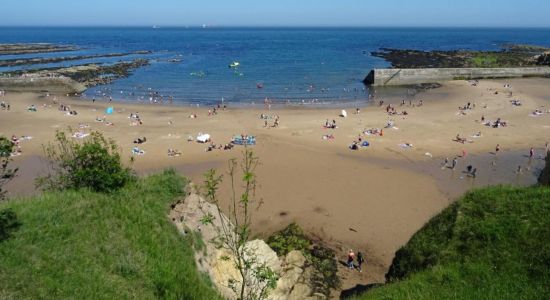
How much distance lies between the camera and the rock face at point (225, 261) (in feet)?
38.2

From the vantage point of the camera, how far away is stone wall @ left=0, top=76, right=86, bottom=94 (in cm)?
5325

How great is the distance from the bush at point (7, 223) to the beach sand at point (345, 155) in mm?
10456

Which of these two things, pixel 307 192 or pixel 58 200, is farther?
pixel 307 192

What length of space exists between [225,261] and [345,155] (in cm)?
1766

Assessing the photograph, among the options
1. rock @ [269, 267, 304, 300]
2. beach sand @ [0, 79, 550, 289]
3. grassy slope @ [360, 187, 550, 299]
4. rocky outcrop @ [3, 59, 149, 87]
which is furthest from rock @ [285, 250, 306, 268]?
rocky outcrop @ [3, 59, 149, 87]

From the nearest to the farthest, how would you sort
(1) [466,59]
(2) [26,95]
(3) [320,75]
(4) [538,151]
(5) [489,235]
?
(5) [489,235], (4) [538,151], (2) [26,95], (3) [320,75], (1) [466,59]

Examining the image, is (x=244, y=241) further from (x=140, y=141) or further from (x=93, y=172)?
(x=140, y=141)

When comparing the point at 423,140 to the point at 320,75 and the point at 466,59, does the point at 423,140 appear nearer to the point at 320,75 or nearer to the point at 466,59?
the point at 320,75

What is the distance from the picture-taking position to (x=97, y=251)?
9672 mm

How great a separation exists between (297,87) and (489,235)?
151 feet

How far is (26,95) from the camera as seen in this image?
164ft

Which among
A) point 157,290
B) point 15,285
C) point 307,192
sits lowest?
point 307,192

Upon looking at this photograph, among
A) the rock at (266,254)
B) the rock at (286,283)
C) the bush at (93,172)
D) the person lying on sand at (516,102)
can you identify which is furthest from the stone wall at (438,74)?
the bush at (93,172)

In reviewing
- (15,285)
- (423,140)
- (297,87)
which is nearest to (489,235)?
(15,285)
